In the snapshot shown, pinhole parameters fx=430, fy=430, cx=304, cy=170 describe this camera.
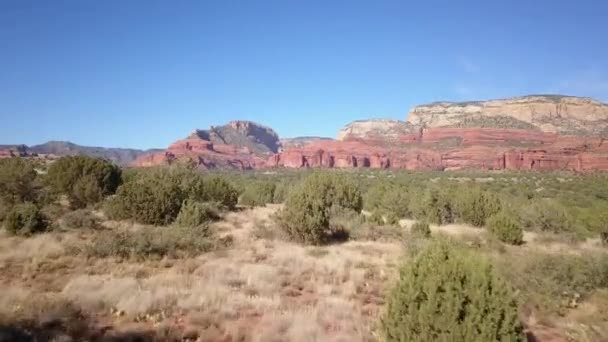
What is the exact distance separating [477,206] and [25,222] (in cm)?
1970

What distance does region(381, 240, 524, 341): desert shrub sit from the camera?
501 cm

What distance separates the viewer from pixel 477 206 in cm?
2191

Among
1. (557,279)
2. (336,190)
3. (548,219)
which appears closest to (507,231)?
(548,219)

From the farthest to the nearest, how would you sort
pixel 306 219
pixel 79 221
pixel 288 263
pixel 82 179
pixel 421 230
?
1. pixel 82 179
2. pixel 421 230
3. pixel 79 221
4. pixel 306 219
5. pixel 288 263

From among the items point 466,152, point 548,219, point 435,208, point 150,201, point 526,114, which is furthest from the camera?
point 526,114

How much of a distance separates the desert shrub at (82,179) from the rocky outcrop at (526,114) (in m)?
117

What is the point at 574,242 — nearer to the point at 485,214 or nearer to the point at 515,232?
the point at 515,232

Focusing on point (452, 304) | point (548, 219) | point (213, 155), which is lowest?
point (548, 219)

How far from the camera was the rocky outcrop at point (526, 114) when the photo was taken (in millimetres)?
128375

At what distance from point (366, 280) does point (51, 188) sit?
63.7 feet

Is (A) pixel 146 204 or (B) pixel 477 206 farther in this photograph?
(B) pixel 477 206

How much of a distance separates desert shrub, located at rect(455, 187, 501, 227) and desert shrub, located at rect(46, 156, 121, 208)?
19.0 metres

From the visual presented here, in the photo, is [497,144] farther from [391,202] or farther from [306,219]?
[306,219]

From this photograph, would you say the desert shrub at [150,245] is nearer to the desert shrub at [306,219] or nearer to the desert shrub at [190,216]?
the desert shrub at [190,216]
